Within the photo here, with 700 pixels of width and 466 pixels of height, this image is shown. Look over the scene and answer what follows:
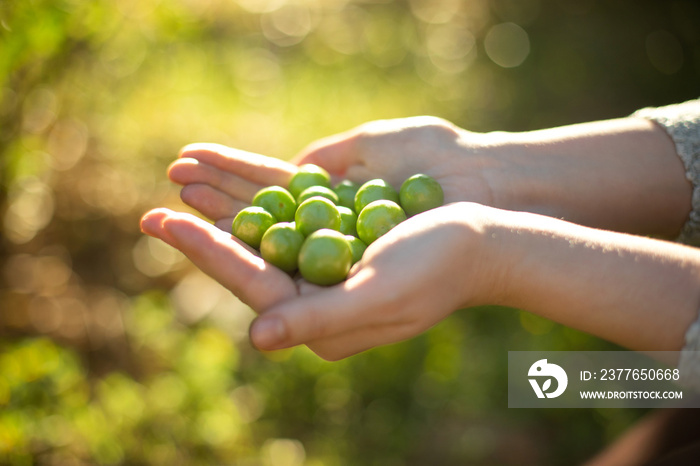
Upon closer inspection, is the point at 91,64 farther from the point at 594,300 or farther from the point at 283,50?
the point at 594,300

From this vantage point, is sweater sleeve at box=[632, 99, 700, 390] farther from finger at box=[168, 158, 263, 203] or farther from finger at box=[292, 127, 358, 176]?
finger at box=[168, 158, 263, 203]

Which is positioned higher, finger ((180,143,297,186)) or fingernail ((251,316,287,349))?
finger ((180,143,297,186))

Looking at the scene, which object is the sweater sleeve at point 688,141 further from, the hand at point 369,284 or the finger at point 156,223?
the finger at point 156,223

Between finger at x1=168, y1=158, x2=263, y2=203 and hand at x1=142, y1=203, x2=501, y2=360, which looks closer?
hand at x1=142, y1=203, x2=501, y2=360

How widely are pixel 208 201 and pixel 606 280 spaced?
1871 mm

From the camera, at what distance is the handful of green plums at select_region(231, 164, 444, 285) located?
2.20 metres

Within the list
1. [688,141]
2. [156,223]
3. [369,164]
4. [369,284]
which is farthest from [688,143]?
[156,223]

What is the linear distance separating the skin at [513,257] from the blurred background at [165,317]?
4.29 ft

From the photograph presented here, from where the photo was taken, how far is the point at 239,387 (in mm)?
3863

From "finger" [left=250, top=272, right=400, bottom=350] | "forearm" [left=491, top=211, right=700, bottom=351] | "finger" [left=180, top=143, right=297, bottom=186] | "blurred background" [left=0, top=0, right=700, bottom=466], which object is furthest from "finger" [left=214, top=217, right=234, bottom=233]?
"forearm" [left=491, top=211, right=700, bottom=351]

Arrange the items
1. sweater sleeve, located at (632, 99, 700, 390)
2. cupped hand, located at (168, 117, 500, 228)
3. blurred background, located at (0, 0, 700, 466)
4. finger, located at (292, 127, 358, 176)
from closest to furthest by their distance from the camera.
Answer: sweater sleeve, located at (632, 99, 700, 390), cupped hand, located at (168, 117, 500, 228), blurred background, located at (0, 0, 700, 466), finger, located at (292, 127, 358, 176)

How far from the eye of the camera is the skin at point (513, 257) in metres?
1.90

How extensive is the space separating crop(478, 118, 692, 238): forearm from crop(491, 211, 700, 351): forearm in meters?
0.73

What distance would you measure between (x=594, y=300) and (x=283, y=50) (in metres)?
6.34
